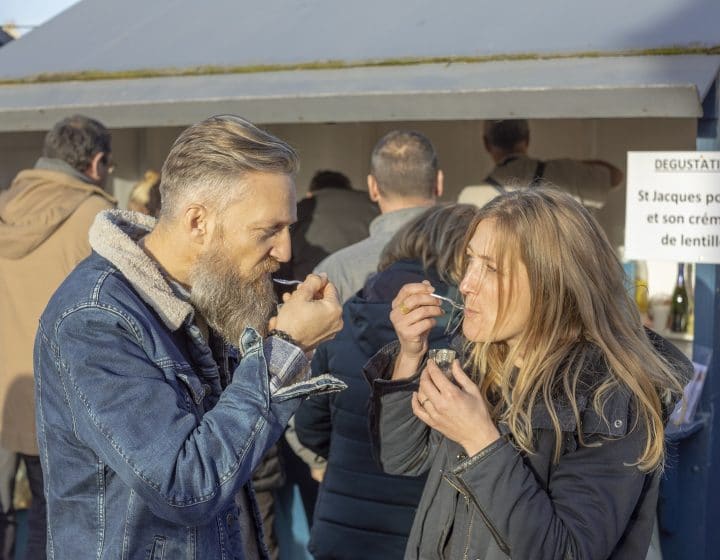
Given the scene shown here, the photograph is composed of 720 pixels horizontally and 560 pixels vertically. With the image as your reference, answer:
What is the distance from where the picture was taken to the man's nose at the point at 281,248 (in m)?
2.19

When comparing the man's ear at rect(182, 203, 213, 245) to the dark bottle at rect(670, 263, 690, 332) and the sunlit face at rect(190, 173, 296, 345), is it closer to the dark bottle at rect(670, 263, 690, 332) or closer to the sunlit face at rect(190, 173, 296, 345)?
the sunlit face at rect(190, 173, 296, 345)

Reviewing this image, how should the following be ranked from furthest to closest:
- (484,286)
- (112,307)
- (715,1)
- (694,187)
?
(715,1) → (694,187) → (484,286) → (112,307)

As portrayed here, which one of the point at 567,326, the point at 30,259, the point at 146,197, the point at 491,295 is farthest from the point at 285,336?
the point at 146,197

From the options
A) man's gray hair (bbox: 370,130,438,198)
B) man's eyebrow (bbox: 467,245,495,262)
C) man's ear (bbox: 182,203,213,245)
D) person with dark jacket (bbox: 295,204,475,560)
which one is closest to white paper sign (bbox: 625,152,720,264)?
man's gray hair (bbox: 370,130,438,198)

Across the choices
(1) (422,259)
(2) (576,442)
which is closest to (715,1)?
(1) (422,259)

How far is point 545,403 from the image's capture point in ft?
7.03

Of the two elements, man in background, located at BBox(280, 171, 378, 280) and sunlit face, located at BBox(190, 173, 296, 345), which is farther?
man in background, located at BBox(280, 171, 378, 280)

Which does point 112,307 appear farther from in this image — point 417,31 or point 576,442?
point 417,31

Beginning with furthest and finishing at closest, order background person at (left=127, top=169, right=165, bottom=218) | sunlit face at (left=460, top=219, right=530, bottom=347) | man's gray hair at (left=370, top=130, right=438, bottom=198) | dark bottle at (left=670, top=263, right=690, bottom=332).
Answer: background person at (left=127, top=169, right=165, bottom=218), dark bottle at (left=670, top=263, right=690, bottom=332), man's gray hair at (left=370, top=130, right=438, bottom=198), sunlit face at (left=460, top=219, right=530, bottom=347)

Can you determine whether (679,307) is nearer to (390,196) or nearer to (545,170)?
(545,170)

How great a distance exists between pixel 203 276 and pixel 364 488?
4.50 feet

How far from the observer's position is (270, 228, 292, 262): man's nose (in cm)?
219

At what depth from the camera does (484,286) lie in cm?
227

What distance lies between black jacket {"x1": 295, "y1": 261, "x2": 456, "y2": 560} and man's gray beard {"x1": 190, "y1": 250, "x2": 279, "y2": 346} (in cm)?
109
